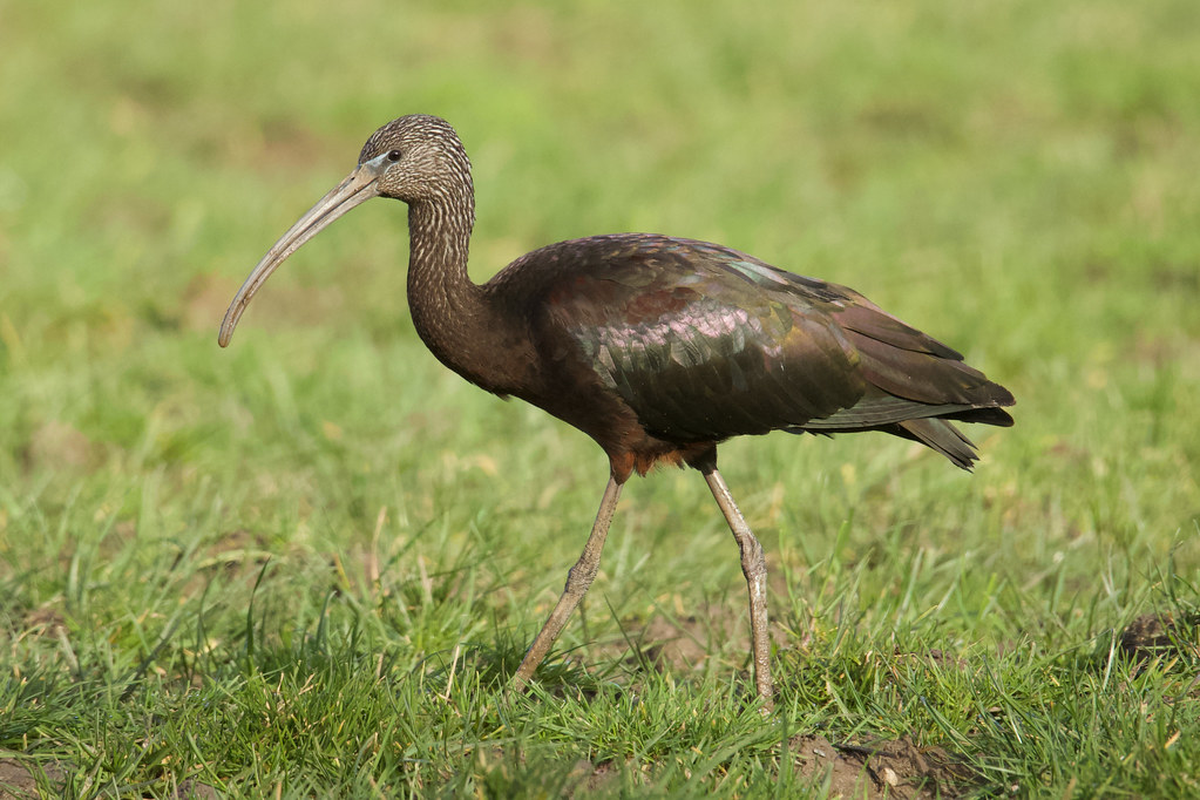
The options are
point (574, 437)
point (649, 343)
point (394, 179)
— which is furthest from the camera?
point (574, 437)

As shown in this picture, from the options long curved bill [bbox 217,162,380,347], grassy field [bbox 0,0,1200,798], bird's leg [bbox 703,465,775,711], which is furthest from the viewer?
long curved bill [bbox 217,162,380,347]

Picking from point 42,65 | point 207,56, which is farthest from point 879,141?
point 42,65

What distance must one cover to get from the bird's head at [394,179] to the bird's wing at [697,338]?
405 millimetres

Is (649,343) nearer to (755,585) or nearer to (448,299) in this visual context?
(448,299)

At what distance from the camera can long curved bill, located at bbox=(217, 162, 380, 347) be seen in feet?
12.8

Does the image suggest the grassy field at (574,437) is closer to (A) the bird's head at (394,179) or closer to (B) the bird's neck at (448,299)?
(B) the bird's neck at (448,299)

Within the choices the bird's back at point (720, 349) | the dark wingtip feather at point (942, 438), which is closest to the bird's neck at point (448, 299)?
the bird's back at point (720, 349)

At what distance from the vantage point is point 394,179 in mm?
3926

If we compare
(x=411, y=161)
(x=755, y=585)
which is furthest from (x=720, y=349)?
(x=411, y=161)

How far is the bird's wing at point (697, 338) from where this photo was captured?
3773mm

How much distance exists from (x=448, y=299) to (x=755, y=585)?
126 cm

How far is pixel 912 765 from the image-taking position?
3.36 meters

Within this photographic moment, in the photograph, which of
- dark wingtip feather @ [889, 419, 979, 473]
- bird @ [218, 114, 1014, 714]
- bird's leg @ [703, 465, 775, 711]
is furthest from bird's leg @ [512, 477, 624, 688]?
dark wingtip feather @ [889, 419, 979, 473]

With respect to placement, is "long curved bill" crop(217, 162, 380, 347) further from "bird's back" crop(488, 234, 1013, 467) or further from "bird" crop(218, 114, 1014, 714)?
"bird's back" crop(488, 234, 1013, 467)
